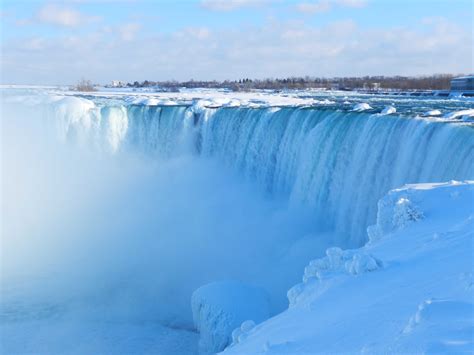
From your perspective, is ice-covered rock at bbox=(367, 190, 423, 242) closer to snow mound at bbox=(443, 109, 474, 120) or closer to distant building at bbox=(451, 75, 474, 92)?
snow mound at bbox=(443, 109, 474, 120)

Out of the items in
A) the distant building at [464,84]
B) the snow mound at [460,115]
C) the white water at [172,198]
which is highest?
the distant building at [464,84]

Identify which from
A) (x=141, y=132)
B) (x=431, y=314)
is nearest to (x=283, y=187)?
(x=141, y=132)

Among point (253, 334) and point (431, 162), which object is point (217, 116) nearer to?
point (431, 162)

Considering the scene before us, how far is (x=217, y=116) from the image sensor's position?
66.1 feet

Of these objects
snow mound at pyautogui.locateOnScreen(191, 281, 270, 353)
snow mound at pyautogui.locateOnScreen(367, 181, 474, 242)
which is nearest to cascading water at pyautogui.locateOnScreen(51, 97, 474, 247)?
snow mound at pyautogui.locateOnScreen(367, 181, 474, 242)

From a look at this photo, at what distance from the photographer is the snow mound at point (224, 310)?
8.39 metres

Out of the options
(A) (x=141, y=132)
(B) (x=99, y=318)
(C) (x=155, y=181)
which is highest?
(A) (x=141, y=132)

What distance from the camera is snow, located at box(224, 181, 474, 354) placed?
11.2ft

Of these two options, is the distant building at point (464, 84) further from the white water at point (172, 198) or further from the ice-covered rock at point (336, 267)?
the ice-covered rock at point (336, 267)

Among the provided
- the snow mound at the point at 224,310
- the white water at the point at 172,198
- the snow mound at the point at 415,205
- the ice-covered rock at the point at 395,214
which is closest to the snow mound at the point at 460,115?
the white water at the point at 172,198

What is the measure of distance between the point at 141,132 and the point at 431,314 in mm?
18683

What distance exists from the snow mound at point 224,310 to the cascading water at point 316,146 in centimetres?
422

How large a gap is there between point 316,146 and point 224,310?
25.0 feet

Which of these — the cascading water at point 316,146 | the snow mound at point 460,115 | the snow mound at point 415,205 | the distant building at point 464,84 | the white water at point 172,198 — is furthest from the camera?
the distant building at point 464,84
